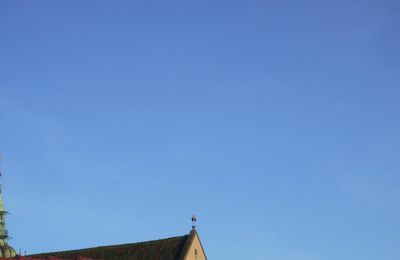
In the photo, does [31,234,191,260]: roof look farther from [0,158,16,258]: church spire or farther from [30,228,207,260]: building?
[0,158,16,258]: church spire

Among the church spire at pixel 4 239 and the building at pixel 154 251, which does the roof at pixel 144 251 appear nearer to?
the building at pixel 154 251

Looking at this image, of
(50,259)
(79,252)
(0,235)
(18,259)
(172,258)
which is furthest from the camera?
(0,235)

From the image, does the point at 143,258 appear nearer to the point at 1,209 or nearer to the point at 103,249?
the point at 103,249

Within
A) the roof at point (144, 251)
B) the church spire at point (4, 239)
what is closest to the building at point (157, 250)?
the roof at point (144, 251)

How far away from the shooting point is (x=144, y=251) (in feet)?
285

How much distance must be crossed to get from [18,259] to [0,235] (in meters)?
65.9

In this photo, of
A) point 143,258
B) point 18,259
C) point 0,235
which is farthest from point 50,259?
point 0,235

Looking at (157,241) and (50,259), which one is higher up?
(157,241)

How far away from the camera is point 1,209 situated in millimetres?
136875

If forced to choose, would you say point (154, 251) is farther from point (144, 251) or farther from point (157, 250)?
point (144, 251)

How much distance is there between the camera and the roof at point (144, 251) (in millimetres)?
85500

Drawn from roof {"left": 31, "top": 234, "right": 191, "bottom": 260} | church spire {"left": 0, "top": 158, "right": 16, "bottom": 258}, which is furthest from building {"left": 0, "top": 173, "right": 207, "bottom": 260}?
church spire {"left": 0, "top": 158, "right": 16, "bottom": 258}

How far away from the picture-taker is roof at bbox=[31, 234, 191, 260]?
85.5 meters

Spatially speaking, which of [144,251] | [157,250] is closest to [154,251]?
[157,250]
